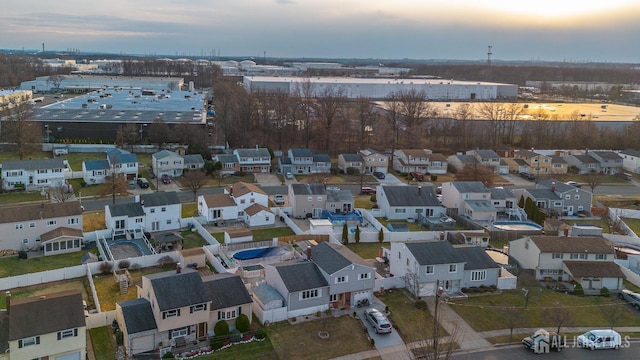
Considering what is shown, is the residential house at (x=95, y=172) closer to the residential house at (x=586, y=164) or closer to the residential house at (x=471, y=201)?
the residential house at (x=471, y=201)

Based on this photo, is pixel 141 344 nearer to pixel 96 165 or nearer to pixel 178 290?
pixel 178 290

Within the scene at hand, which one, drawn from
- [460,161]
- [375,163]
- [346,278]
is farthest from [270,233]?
[460,161]

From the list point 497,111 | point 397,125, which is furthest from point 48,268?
point 497,111

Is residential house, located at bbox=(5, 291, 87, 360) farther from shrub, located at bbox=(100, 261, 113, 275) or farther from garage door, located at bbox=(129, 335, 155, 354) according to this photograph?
shrub, located at bbox=(100, 261, 113, 275)

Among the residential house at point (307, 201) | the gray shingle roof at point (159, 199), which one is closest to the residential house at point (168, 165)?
the gray shingle roof at point (159, 199)

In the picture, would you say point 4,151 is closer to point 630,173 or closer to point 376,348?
point 376,348

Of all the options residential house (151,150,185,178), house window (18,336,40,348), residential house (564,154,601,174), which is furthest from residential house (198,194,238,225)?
residential house (564,154,601,174)
